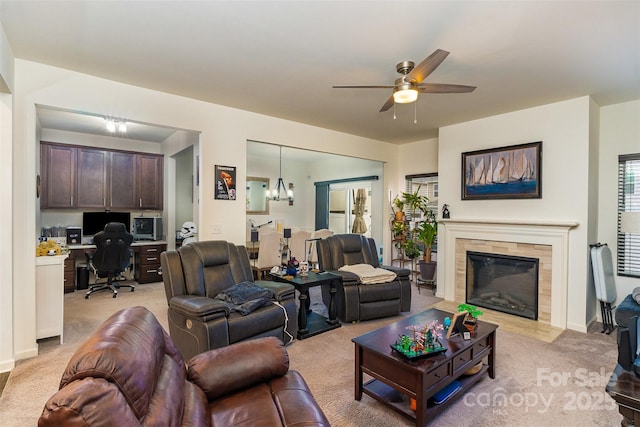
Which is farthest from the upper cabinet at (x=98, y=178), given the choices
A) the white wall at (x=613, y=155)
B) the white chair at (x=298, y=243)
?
the white wall at (x=613, y=155)

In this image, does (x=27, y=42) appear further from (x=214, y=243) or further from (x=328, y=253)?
(x=328, y=253)

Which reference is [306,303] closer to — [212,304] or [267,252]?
[212,304]

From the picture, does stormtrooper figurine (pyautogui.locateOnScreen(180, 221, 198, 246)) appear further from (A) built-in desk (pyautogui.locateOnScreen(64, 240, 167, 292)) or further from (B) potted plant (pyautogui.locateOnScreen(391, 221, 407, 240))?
(B) potted plant (pyautogui.locateOnScreen(391, 221, 407, 240))

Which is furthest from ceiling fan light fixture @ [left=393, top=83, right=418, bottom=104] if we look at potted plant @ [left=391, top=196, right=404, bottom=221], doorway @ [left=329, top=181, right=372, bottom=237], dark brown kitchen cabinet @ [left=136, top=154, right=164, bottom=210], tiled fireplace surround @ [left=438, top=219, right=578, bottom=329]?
dark brown kitchen cabinet @ [left=136, top=154, right=164, bottom=210]

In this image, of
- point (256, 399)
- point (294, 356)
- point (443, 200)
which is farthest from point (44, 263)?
point (443, 200)

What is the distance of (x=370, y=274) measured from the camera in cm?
395

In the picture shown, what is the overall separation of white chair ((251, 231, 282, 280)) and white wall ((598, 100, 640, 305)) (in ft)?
14.6

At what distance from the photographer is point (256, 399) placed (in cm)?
157

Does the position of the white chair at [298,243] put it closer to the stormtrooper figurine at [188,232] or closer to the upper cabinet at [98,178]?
the stormtrooper figurine at [188,232]

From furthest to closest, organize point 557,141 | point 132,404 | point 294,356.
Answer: point 557,141 → point 294,356 → point 132,404

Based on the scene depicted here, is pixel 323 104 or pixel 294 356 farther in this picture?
pixel 323 104

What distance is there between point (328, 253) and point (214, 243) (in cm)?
159

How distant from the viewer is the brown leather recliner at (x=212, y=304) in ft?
8.61

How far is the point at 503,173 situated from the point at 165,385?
15.0 ft
